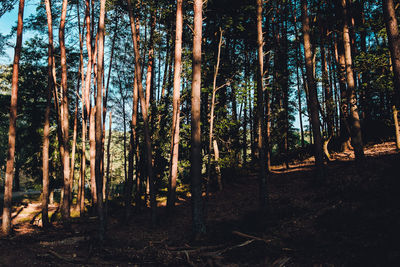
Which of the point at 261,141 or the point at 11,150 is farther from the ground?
the point at 11,150

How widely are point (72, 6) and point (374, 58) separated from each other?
58.4 ft

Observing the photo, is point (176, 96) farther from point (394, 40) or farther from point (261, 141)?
point (394, 40)

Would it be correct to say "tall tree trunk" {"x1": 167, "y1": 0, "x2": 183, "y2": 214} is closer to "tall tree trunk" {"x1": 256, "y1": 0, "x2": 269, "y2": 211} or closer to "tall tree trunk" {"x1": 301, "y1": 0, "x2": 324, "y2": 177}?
"tall tree trunk" {"x1": 256, "y1": 0, "x2": 269, "y2": 211}

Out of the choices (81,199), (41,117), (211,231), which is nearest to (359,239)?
(211,231)

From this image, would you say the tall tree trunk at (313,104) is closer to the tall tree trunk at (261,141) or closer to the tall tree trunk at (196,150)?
the tall tree trunk at (261,141)

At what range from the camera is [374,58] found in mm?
8406

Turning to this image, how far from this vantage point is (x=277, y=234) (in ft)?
23.1

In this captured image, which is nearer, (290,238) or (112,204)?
(290,238)

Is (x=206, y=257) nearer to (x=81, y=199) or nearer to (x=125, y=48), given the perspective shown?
(x=81, y=199)

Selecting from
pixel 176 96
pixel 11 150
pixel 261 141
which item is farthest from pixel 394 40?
pixel 11 150

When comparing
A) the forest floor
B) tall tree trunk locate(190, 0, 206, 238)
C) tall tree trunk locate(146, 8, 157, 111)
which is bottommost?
the forest floor

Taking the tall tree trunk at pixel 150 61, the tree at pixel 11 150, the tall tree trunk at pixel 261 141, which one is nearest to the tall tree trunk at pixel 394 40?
the tall tree trunk at pixel 261 141

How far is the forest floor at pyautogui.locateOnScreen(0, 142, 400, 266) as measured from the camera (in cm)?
536

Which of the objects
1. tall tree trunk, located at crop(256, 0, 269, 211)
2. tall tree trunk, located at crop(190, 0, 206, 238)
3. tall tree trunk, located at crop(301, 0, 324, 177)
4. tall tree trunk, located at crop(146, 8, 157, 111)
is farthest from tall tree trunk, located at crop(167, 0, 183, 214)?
tall tree trunk, located at crop(301, 0, 324, 177)
